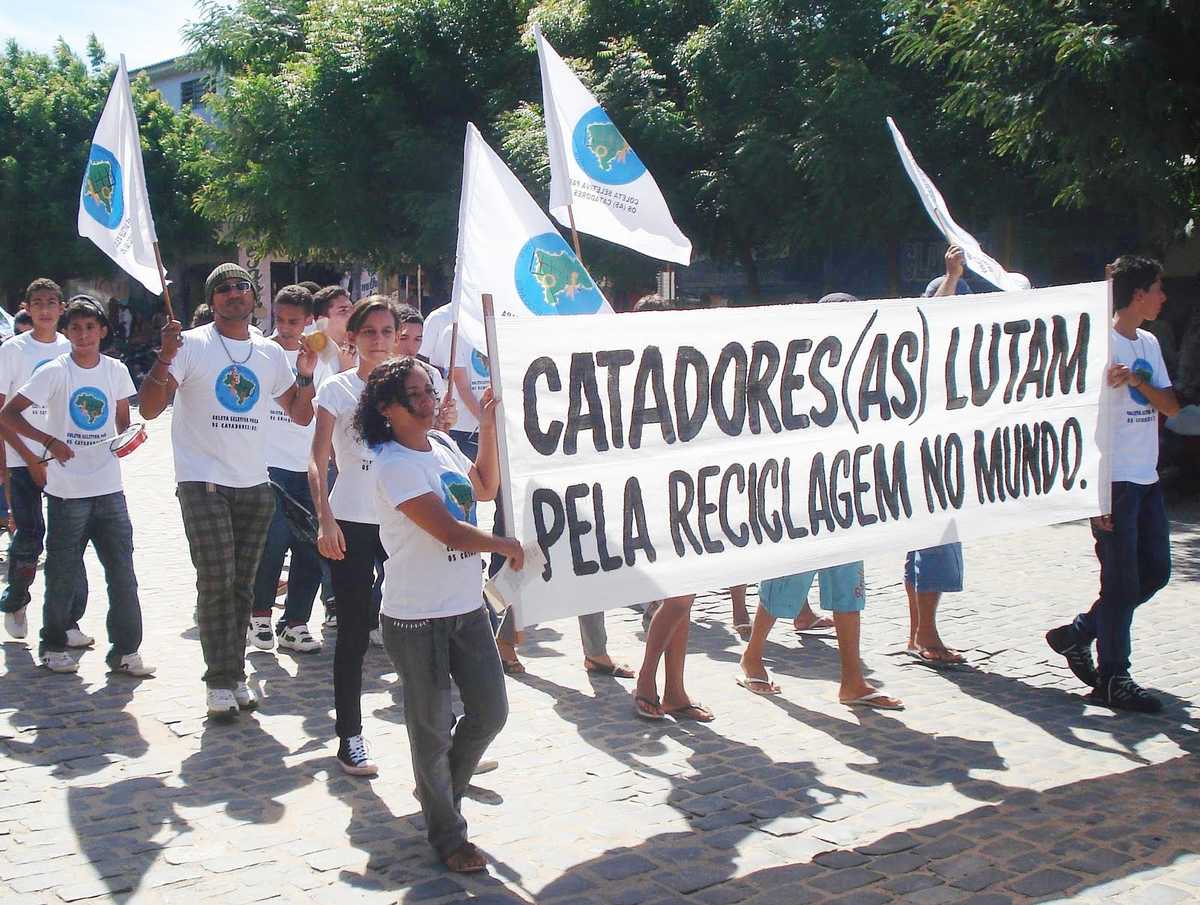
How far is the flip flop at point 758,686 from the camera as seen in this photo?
20.9 feet

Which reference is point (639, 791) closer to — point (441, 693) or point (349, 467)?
point (441, 693)

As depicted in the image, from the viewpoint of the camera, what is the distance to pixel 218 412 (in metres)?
5.90

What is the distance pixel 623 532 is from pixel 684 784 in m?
1.15

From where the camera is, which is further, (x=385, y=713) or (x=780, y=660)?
(x=780, y=660)

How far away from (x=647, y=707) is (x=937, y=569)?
187 centimetres

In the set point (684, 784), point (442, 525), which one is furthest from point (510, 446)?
point (684, 784)

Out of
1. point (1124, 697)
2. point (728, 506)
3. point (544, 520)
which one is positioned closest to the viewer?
point (544, 520)

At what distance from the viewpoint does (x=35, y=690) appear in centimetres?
641

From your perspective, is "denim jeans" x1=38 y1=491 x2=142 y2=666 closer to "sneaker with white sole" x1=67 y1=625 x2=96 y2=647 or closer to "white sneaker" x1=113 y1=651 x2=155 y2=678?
"white sneaker" x1=113 y1=651 x2=155 y2=678

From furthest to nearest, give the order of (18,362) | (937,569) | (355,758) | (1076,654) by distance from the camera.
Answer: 1. (18,362)
2. (937,569)
3. (1076,654)
4. (355,758)

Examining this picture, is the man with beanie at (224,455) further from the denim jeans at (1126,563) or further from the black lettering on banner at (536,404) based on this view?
the denim jeans at (1126,563)

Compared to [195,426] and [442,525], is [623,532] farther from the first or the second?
[195,426]

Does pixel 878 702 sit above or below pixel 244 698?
below

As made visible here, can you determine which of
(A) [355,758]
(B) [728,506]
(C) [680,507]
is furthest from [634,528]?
(A) [355,758]
